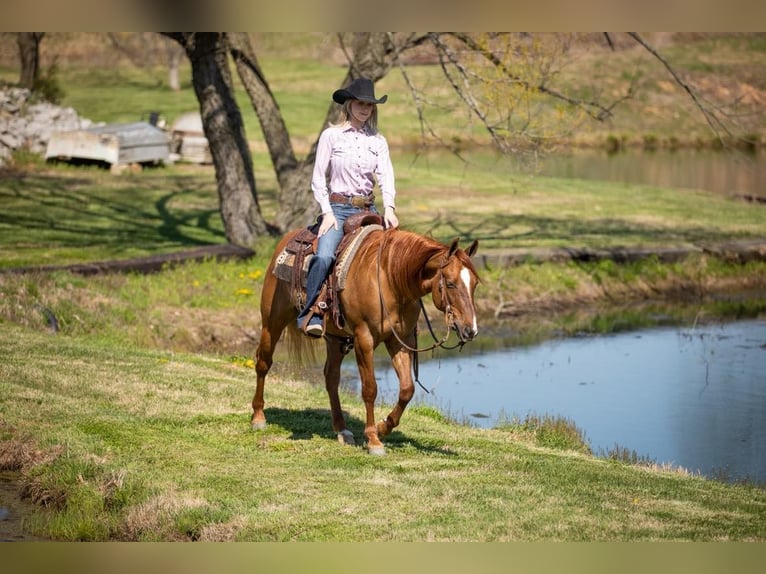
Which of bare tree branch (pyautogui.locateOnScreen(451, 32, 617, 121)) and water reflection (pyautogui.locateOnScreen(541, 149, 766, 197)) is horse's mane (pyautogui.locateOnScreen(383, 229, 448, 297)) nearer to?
bare tree branch (pyautogui.locateOnScreen(451, 32, 617, 121))

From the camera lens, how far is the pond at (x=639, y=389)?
14125 mm

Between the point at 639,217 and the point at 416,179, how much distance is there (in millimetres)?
8311

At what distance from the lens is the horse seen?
9.95 m

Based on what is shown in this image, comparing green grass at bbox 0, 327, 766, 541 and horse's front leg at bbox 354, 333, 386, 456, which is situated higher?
horse's front leg at bbox 354, 333, 386, 456

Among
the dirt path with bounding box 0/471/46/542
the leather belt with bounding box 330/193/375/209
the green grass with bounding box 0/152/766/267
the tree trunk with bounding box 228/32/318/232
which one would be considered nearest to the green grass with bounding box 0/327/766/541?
the dirt path with bounding box 0/471/46/542

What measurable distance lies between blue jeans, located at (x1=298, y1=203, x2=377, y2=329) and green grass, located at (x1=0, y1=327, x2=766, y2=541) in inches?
56.4

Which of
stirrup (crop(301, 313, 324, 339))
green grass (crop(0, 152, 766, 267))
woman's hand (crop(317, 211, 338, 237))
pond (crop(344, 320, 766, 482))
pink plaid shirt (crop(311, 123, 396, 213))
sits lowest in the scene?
pond (crop(344, 320, 766, 482))

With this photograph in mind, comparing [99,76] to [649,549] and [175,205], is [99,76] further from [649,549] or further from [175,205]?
[649,549]

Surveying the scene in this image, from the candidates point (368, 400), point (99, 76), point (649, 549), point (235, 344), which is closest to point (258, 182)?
point (235, 344)

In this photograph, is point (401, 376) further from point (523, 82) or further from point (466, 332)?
point (523, 82)

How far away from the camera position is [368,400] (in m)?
10.9

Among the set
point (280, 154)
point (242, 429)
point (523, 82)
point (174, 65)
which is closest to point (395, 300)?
point (242, 429)

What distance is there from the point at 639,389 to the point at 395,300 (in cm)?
731

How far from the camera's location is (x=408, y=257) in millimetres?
10469
